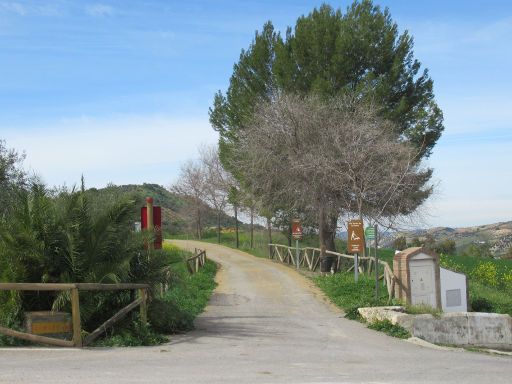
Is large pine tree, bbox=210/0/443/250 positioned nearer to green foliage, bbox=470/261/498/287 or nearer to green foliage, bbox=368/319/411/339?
green foliage, bbox=470/261/498/287

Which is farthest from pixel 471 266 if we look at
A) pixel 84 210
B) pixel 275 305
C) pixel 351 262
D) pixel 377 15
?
pixel 84 210

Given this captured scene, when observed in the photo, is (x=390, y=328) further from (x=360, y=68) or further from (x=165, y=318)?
(x=360, y=68)

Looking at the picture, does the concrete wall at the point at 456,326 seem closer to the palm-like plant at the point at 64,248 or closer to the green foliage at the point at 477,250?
the palm-like plant at the point at 64,248

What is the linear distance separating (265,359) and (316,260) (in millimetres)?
22383

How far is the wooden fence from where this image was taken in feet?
62.6

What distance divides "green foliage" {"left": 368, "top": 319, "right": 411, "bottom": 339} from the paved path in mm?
348

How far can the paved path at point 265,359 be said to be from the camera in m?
8.40

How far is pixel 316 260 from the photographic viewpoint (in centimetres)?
3234

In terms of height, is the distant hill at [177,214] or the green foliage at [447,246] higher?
the distant hill at [177,214]

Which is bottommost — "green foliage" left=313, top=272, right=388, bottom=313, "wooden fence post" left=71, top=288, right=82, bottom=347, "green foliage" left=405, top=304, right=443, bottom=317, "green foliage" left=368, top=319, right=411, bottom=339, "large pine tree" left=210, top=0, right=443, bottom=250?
"green foliage" left=368, top=319, right=411, bottom=339

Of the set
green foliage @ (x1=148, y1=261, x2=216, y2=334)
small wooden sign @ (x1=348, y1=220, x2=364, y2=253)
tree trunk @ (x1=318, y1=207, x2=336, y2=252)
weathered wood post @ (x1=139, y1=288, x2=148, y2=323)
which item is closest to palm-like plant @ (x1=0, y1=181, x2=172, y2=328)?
weathered wood post @ (x1=139, y1=288, x2=148, y2=323)

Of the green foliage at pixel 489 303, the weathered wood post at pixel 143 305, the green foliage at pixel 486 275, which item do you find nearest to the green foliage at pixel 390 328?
the weathered wood post at pixel 143 305

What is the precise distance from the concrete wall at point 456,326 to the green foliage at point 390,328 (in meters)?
0.11

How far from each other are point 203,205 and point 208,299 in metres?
41.7
